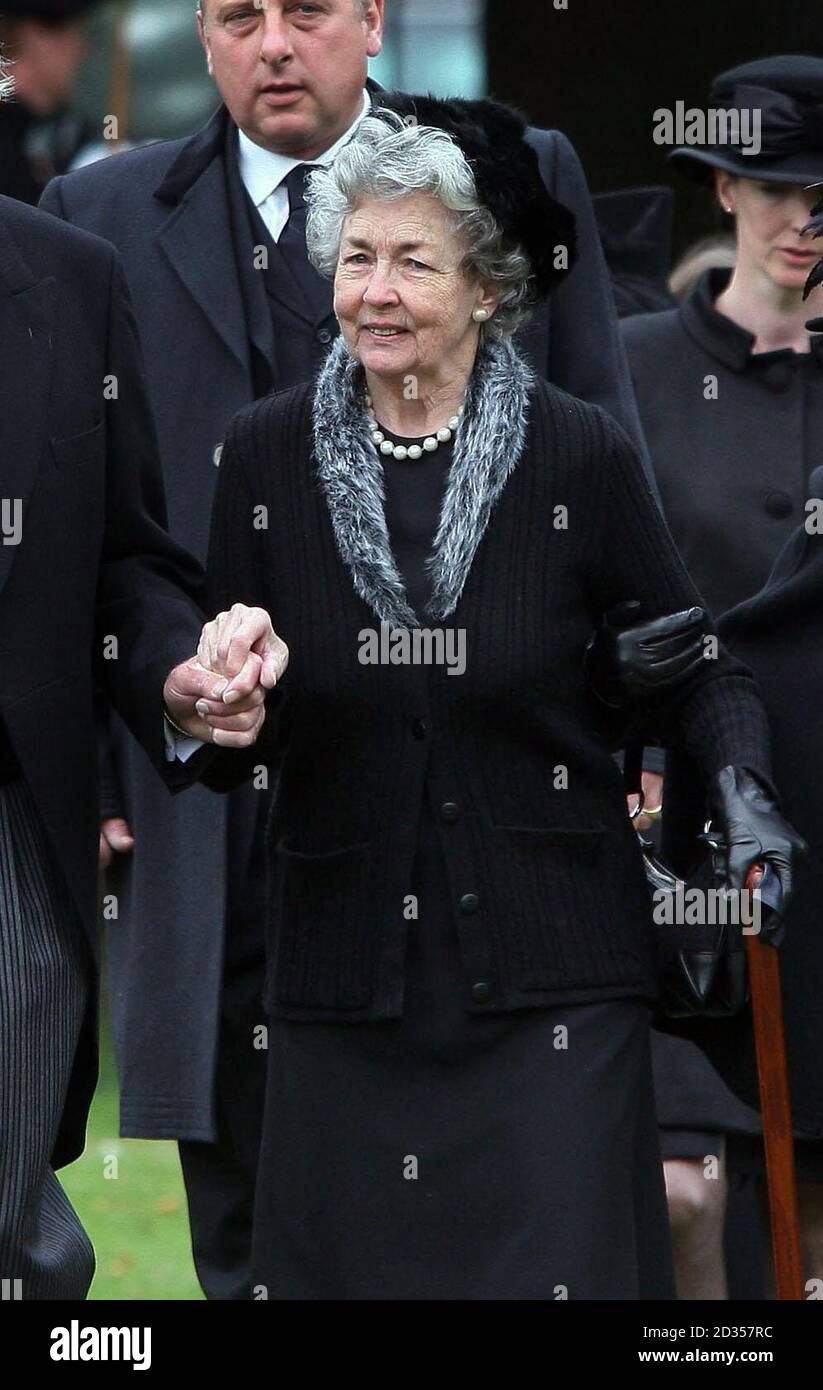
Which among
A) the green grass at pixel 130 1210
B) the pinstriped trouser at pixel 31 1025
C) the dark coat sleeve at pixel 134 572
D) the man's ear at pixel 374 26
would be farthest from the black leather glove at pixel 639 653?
the green grass at pixel 130 1210

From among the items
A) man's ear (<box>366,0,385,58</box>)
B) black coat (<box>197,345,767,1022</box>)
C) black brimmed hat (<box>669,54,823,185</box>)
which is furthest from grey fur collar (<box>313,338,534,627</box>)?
black brimmed hat (<box>669,54,823,185</box>)

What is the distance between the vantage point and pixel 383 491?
3.92m

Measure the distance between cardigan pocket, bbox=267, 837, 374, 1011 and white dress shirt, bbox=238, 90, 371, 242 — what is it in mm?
1243

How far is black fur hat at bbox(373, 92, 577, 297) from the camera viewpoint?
394cm

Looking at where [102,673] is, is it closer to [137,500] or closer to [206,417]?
[137,500]

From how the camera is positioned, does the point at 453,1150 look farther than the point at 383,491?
No

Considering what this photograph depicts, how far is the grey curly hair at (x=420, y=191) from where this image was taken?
3.89 metres

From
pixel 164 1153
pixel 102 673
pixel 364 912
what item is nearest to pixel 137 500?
pixel 102 673

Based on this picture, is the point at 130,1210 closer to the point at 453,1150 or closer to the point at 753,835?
the point at 453,1150

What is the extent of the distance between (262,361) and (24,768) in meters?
1.22

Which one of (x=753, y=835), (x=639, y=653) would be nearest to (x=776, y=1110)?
(x=753, y=835)

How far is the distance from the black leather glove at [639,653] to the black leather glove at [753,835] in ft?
0.51

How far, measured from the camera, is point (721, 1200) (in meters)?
5.10

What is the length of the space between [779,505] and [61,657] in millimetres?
1982
